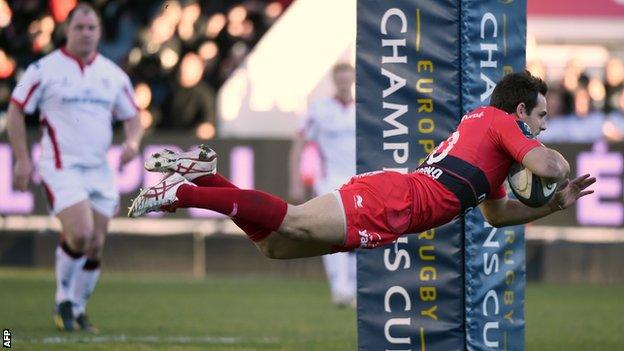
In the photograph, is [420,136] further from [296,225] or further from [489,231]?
[296,225]

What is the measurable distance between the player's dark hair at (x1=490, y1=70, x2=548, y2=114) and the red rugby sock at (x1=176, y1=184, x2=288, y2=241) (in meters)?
1.46

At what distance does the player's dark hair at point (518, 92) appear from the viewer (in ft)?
27.6

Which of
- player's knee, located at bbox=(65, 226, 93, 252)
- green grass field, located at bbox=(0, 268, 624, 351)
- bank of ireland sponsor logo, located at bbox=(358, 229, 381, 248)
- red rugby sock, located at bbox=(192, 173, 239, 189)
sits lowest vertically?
green grass field, located at bbox=(0, 268, 624, 351)

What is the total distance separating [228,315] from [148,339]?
268cm

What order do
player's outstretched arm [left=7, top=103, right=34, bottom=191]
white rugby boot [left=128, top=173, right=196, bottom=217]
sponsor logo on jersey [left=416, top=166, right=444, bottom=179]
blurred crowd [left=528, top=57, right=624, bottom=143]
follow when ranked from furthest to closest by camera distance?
blurred crowd [left=528, top=57, right=624, bottom=143] < player's outstretched arm [left=7, top=103, right=34, bottom=191] < sponsor logo on jersey [left=416, top=166, right=444, bottom=179] < white rugby boot [left=128, top=173, right=196, bottom=217]

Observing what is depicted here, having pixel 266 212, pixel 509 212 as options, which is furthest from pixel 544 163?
pixel 266 212

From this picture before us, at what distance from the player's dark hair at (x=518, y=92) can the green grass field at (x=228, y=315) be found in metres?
3.11

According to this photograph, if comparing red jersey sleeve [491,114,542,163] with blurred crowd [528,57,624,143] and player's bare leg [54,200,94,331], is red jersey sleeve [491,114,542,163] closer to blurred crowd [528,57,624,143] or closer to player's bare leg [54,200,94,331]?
player's bare leg [54,200,94,331]

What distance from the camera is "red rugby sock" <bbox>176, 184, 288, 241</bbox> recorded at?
26.0 ft

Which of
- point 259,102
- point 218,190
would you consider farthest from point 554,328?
point 259,102

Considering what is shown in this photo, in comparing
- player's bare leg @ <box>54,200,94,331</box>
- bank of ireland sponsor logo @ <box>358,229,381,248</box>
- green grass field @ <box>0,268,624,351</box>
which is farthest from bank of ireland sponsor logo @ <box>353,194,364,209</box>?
player's bare leg @ <box>54,200,94,331</box>

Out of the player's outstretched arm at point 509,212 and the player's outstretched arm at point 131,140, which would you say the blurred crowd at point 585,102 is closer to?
the player's outstretched arm at point 131,140

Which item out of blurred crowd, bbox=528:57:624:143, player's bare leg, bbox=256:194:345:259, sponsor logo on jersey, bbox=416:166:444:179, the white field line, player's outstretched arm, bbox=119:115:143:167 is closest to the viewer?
player's bare leg, bbox=256:194:345:259

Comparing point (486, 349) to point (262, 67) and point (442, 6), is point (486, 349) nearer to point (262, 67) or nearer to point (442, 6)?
point (442, 6)
